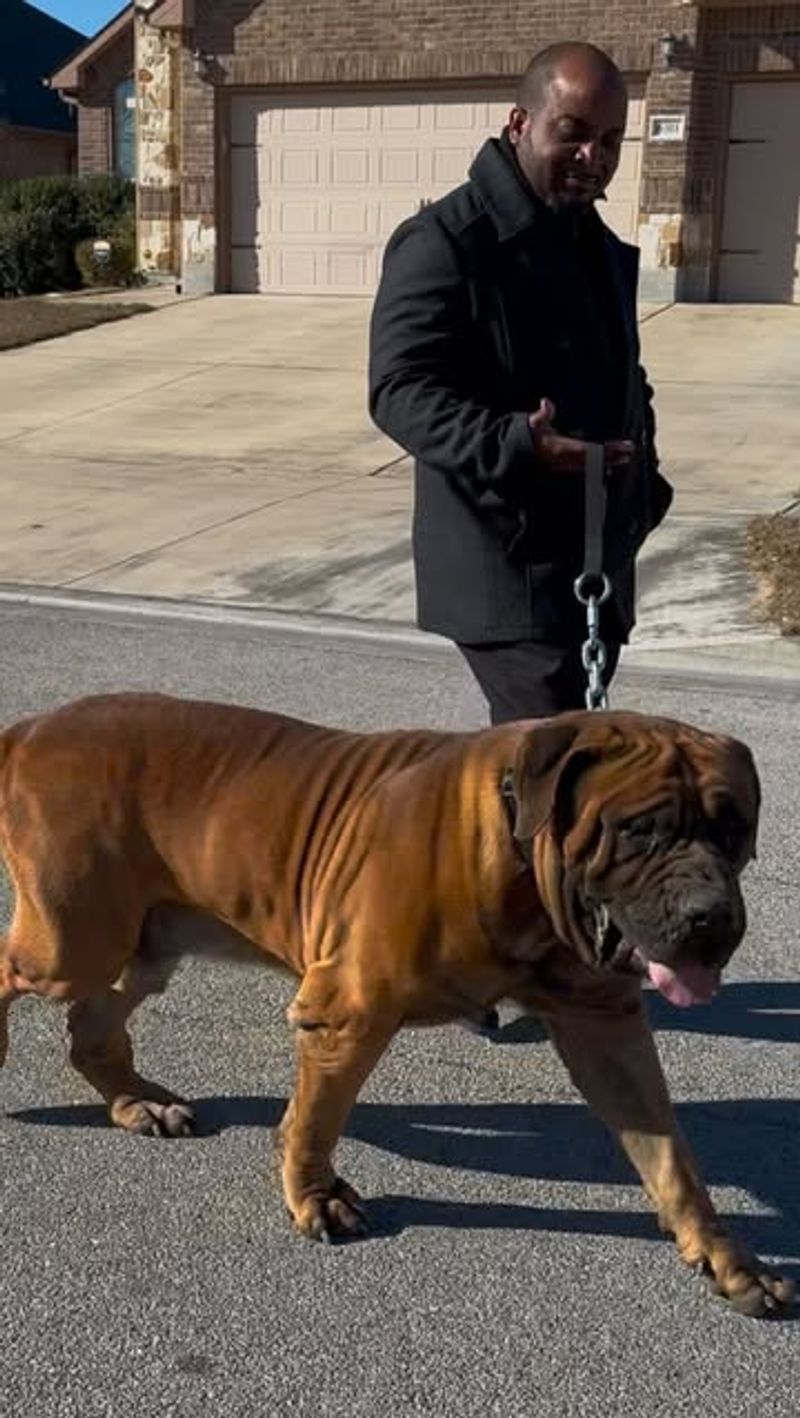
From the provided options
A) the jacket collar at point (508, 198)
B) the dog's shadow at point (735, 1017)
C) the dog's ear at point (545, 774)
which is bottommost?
the dog's shadow at point (735, 1017)

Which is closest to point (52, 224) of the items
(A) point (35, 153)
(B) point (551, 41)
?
(B) point (551, 41)

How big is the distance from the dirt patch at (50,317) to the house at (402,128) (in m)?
1.32

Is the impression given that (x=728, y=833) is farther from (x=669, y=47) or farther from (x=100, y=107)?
(x=100, y=107)

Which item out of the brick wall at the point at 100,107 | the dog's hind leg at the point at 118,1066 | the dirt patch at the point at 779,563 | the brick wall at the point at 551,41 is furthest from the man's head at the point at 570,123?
the brick wall at the point at 100,107

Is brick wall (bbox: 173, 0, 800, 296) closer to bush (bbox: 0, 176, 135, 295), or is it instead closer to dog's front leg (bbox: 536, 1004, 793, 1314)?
bush (bbox: 0, 176, 135, 295)

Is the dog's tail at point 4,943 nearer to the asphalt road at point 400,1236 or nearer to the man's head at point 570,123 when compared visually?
the asphalt road at point 400,1236

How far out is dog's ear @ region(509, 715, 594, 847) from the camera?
2416 millimetres

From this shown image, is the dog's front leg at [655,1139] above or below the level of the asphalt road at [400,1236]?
above

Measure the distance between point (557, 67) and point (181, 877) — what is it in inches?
67.5

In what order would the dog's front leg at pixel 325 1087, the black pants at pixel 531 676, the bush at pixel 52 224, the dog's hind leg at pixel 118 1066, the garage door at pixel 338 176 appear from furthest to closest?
the bush at pixel 52 224 < the garage door at pixel 338 176 < the black pants at pixel 531 676 < the dog's hind leg at pixel 118 1066 < the dog's front leg at pixel 325 1087

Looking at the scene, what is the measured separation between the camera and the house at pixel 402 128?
57.1 ft

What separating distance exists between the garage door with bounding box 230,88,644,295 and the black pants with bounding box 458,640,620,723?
610 inches

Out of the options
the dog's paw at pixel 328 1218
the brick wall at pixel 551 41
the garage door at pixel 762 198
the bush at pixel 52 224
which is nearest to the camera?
the dog's paw at pixel 328 1218

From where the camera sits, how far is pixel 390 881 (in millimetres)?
2742
